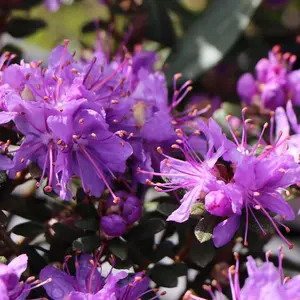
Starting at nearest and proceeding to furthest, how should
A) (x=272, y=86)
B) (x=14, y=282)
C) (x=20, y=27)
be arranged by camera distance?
(x=14, y=282)
(x=272, y=86)
(x=20, y=27)

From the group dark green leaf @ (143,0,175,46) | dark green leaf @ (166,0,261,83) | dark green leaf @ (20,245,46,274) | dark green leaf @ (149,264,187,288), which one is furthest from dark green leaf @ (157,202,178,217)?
dark green leaf @ (143,0,175,46)

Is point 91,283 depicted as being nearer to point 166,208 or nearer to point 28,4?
point 166,208

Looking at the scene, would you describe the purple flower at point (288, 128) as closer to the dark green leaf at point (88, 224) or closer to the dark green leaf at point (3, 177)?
the dark green leaf at point (88, 224)

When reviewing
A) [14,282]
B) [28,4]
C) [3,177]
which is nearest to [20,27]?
[28,4]

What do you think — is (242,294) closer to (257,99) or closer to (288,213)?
(288,213)

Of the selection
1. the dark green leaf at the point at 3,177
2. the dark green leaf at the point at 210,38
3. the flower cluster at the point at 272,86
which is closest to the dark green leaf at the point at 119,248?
the dark green leaf at the point at 3,177

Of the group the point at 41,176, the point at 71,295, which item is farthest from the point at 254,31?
the point at 71,295

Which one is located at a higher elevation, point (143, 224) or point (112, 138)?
point (112, 138)
